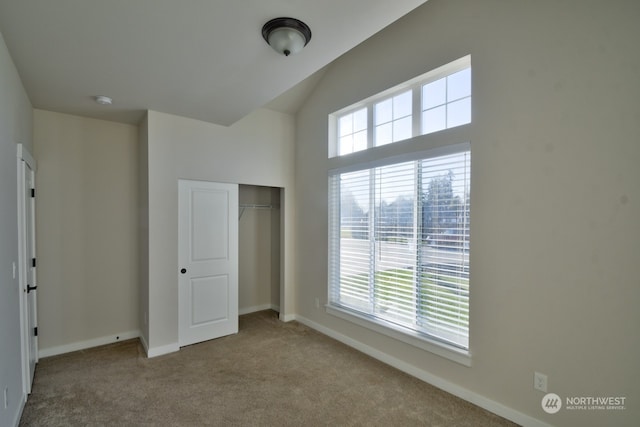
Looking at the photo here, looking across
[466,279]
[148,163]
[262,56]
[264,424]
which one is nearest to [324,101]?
[262,56]

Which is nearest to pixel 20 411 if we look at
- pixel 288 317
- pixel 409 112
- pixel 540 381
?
pixel 288 317

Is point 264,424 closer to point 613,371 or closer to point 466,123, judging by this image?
point 613,371

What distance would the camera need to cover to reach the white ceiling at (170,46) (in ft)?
5.85

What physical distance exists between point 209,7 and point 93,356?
3709 millimetres

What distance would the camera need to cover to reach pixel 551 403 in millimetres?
2152

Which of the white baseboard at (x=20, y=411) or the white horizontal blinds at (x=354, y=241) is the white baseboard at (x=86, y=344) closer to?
the white baseboard at (x=20, y=411)

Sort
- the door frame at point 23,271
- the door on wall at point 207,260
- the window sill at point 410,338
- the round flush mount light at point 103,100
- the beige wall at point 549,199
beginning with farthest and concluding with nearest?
the door on wall at point 207,260
the round flush mount light at point 103,100
the window sill at point 410,338
the door frame at point 23,271
the beige wall at point 549,199

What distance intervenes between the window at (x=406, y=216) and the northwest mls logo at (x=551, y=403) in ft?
2.03

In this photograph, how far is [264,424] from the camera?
91.0 inches

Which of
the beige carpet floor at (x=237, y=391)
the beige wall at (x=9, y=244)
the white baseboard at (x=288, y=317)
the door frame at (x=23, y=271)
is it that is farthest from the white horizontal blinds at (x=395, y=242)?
the door frame at (x=23, y=271)

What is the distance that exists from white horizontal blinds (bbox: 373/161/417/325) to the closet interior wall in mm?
2126

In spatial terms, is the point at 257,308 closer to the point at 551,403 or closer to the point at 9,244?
the point at 9,244

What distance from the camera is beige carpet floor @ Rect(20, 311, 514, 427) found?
2375 millimetres

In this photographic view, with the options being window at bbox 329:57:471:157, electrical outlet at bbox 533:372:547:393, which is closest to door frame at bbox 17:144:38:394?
window at bbox 329:57:471:157
